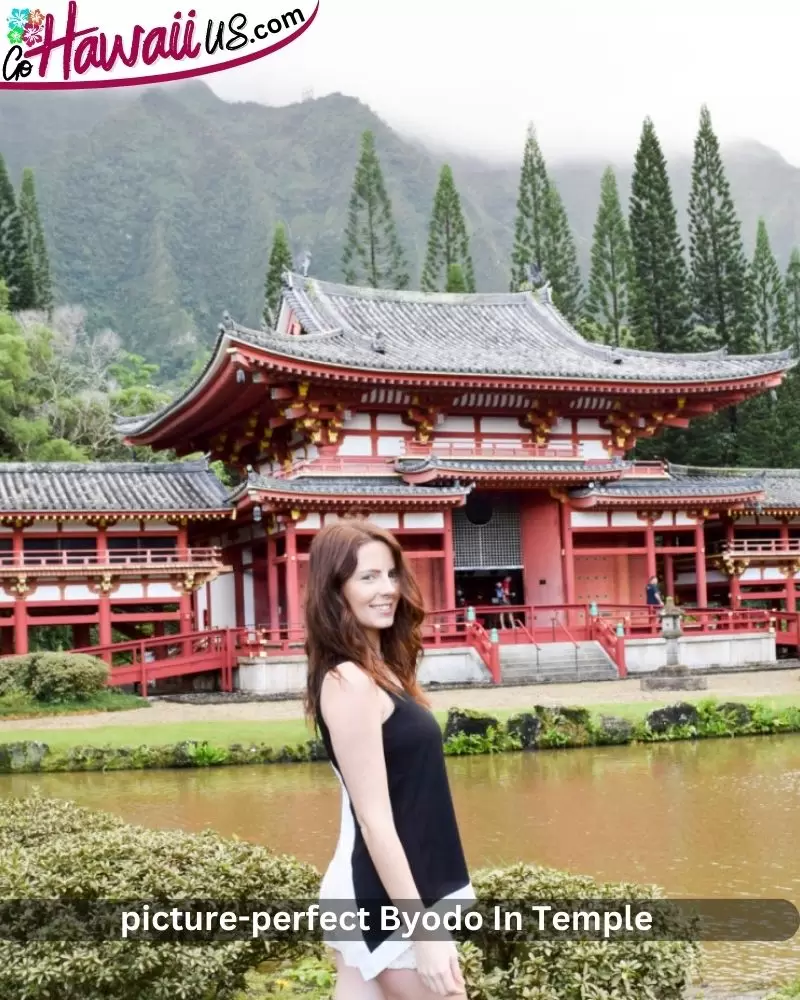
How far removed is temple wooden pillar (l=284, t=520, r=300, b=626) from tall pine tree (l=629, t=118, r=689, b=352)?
25.9 metres

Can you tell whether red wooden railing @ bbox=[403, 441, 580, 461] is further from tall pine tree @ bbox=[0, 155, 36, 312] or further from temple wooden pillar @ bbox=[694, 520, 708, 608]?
tall pine tree @ bbox=[0, 155, 36, 312]

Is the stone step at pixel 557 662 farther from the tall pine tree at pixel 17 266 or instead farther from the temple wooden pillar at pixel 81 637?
the tall pine tree at pixel 17 266

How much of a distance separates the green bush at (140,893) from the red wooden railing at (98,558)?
63.2 feet

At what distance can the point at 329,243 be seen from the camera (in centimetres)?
11081

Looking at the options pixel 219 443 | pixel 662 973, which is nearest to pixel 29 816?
pixel 662 973

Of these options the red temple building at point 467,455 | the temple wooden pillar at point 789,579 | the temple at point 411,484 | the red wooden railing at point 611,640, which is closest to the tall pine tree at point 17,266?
the temple at point 411,484

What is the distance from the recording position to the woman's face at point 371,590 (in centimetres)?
351

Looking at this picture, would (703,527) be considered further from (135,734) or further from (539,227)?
(539,227)

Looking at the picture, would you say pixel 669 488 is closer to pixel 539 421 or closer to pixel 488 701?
pixel 539 421

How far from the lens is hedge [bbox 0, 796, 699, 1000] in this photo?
477cm

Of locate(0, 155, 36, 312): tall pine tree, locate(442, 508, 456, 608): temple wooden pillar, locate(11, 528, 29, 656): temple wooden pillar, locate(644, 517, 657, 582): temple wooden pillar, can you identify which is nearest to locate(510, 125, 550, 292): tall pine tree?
locate(0, 155, 36, 312): tall pine tree

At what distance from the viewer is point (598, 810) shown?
11242 mm

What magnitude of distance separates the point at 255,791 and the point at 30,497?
13.7m

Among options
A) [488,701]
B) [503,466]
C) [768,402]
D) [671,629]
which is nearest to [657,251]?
[768,402]
